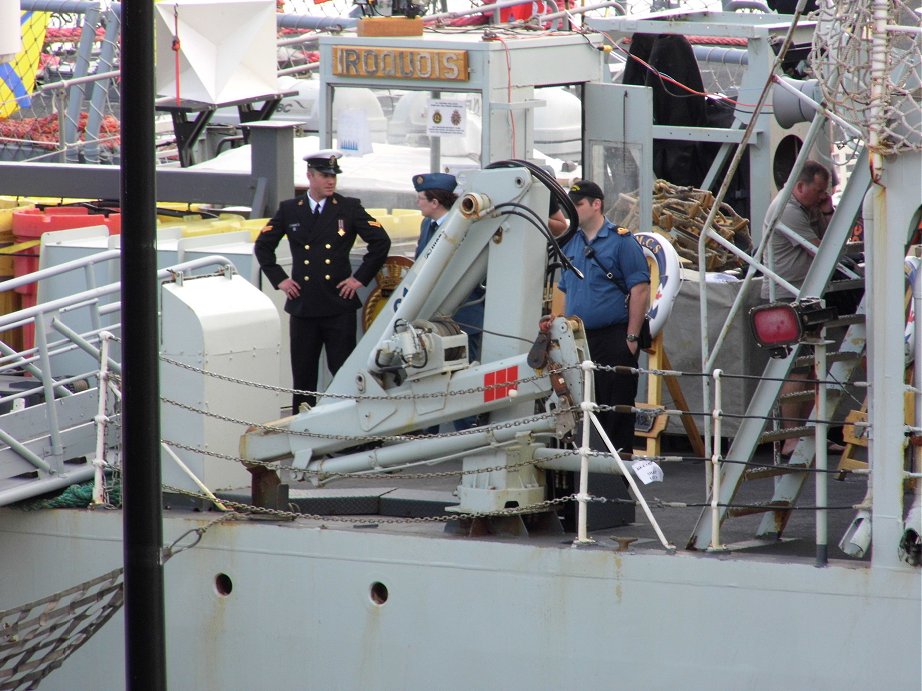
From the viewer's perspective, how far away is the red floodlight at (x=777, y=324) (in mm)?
5785

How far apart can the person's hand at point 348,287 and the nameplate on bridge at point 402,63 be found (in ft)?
4.66

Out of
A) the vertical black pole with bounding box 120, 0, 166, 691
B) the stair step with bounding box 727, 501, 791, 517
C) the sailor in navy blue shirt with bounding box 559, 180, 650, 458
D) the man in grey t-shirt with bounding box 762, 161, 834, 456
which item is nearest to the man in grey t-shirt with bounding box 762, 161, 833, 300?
the man in grey t-shirt with bounding box 762, 161, 834, 456

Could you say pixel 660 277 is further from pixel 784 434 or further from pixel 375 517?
pixel 375 517

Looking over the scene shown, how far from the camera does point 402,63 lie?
8.84 meters

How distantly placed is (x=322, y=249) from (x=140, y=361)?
339 centimetres

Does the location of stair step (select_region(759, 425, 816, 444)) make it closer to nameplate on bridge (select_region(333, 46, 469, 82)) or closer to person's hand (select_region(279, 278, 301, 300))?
person's hand (select_region(279, 278, 301, 300))

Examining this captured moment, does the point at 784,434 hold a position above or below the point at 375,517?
above

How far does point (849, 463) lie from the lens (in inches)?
308

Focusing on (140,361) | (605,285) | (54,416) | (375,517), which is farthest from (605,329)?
(140,361)

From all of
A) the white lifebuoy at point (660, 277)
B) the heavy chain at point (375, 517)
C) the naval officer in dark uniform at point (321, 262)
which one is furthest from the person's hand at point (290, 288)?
the white lifebuoy at point (660, 277)

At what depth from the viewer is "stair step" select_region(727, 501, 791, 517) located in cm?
642

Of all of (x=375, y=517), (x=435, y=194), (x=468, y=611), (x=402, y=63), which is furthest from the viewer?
(x=402, y=63)

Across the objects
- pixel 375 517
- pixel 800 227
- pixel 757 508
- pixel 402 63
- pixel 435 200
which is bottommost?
pixel 375 517

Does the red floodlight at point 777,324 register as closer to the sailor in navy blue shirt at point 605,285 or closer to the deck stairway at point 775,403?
the deck stairway at point 775,403
